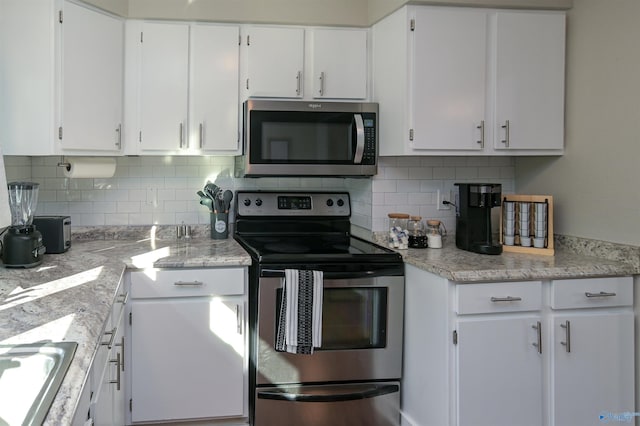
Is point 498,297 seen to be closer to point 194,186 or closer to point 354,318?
point 354,318

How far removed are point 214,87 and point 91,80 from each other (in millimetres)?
623

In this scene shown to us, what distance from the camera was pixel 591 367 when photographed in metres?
2.28

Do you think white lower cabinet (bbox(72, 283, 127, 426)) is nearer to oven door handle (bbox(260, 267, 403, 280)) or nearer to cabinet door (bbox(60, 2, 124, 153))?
oven door handle (bbox(260, 267, 403, 280))

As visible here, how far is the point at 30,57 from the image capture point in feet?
8.24

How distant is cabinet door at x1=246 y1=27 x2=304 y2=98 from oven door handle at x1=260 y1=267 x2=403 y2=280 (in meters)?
1.04

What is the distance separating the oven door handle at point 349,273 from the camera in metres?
2.48

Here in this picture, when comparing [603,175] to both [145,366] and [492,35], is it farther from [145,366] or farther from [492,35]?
[145,366]

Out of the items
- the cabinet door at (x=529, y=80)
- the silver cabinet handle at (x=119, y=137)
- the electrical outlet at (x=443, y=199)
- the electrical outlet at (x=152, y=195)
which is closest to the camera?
the cabinet door at (x=529, y=80)

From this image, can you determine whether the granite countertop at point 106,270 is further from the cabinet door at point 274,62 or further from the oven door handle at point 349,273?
the cabinet door at point 274,62

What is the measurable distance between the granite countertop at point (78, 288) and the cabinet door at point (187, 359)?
0.74ft

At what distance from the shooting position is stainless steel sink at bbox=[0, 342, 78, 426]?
93 cm

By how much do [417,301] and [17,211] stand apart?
5.95 feet

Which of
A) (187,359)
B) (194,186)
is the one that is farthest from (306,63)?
(187,359)

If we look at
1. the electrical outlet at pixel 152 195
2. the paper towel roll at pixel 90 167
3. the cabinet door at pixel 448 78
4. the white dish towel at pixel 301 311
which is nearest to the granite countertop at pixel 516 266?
the white dish towel at pixel 301 311
